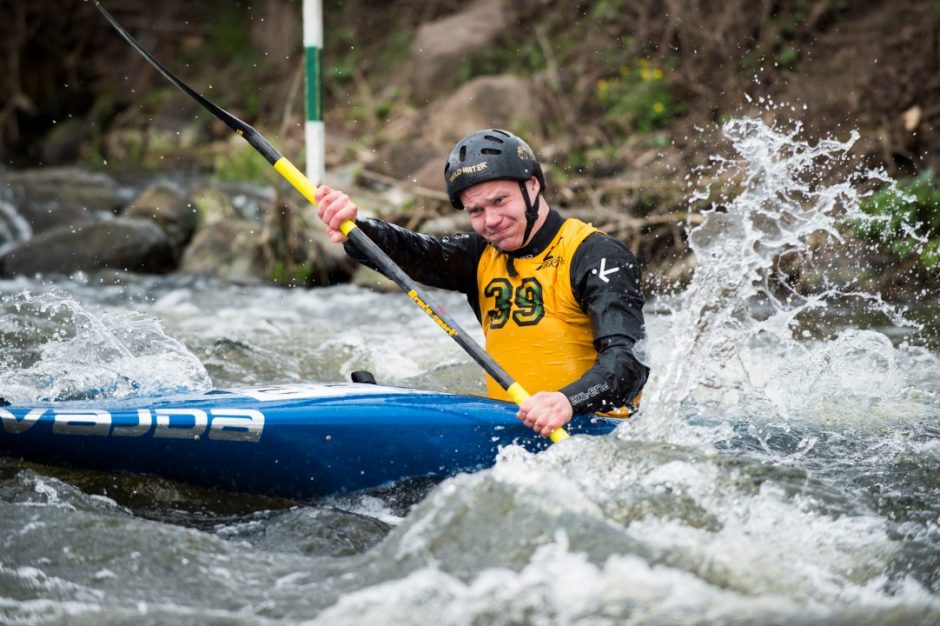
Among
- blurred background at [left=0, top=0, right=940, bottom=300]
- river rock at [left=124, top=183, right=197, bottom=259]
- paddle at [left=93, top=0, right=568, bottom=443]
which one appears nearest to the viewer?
paddle at [left=93, top=0, right=568, bottom=443]

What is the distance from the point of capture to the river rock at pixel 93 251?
866cm

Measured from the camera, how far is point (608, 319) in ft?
11.4

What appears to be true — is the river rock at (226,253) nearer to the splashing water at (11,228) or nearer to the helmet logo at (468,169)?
the splashing water at (11,228)

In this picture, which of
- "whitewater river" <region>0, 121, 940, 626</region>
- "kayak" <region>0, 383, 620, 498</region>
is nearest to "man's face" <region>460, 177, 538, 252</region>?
"kayak" <region>0, 383, 620, 498</region>

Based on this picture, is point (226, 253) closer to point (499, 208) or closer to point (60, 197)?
point (60, 197)

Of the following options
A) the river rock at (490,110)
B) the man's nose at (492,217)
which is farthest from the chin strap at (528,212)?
the river rock at (490,110)

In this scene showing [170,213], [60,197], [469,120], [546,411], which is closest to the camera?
[546,411]

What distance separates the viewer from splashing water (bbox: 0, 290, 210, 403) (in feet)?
12.6

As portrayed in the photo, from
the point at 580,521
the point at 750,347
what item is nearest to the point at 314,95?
Result: the point at 750,347

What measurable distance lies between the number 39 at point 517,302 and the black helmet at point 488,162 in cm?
38

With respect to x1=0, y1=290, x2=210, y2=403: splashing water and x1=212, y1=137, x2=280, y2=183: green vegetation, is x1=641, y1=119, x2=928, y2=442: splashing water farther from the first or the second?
x1=212, y1=137, x2=280, y2=183: green vegetation

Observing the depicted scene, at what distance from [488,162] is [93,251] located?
239 inches

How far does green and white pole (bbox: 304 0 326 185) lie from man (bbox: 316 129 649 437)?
3.24 metres

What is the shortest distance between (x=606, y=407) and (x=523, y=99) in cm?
788
